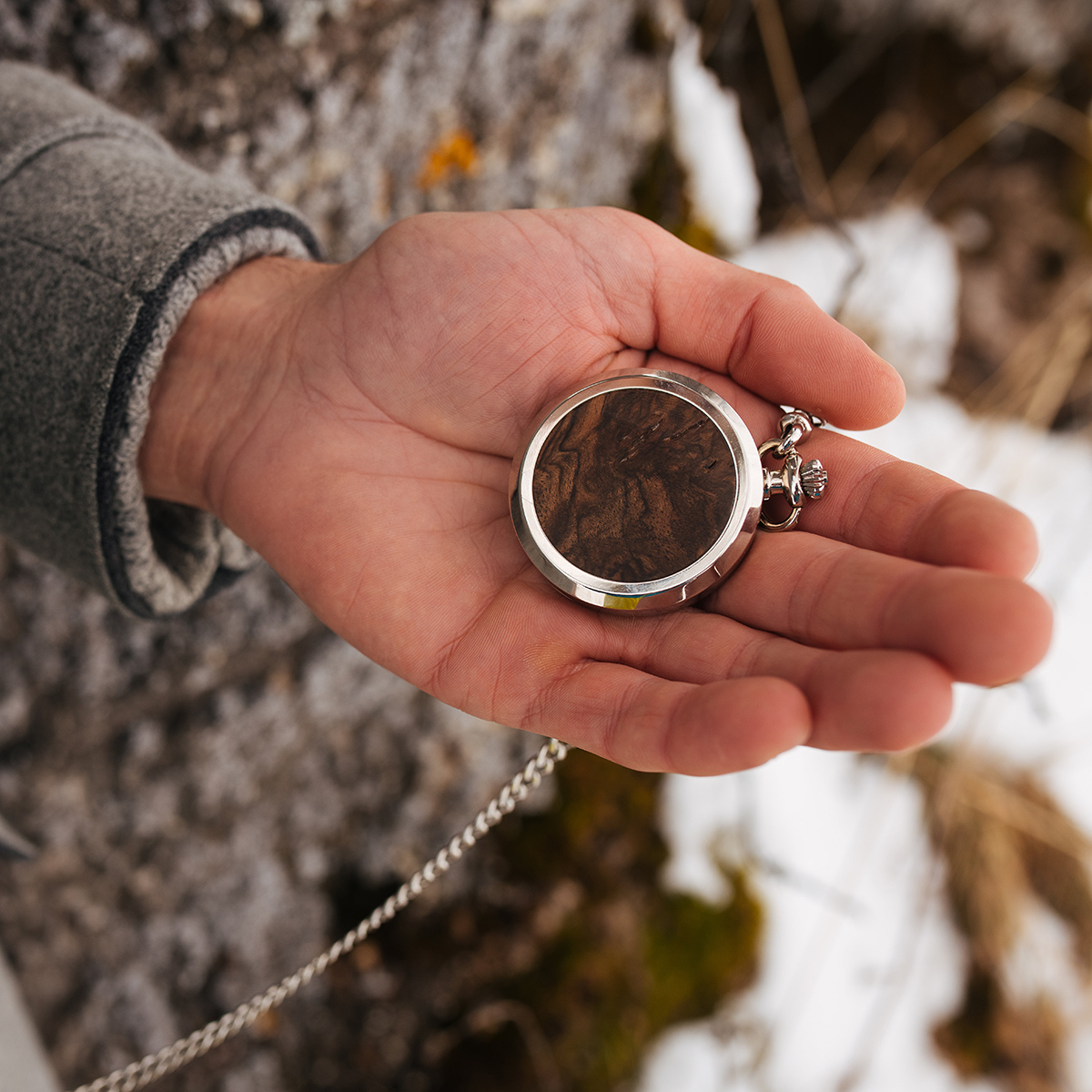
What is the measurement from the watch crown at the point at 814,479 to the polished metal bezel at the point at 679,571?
0.29ft

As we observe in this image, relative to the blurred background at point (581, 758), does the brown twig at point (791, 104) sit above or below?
above

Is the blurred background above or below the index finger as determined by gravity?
below

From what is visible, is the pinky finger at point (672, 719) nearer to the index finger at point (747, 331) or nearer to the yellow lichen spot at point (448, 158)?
the index finger at point (747, 331)

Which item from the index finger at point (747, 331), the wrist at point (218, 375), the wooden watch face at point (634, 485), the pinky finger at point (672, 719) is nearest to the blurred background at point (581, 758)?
the wrist at point (218, 375)

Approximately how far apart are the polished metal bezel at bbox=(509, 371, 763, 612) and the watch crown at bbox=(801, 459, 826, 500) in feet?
0.29

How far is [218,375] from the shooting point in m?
1.84

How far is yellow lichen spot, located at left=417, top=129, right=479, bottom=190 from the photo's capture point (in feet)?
7.99

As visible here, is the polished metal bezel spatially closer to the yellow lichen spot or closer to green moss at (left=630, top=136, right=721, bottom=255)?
the yellow lichen spot

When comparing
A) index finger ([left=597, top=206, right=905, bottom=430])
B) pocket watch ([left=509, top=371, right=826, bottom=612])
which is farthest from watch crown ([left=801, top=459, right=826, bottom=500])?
index finger ([left=597, top=206, right=905, bottom=430])

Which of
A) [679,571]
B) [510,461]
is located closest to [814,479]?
[679,571]

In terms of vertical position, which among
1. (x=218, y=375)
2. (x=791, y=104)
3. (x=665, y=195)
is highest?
(x=791, y=104)

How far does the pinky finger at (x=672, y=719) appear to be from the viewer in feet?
3.86

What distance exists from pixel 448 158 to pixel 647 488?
1.45 metres

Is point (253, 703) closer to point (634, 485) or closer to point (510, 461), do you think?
point (510, 461)
